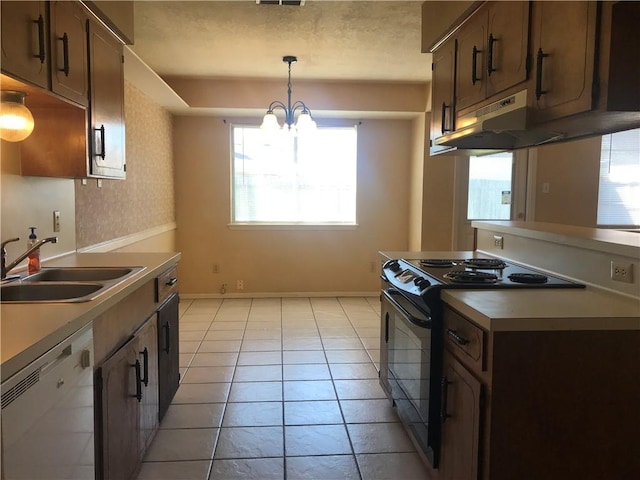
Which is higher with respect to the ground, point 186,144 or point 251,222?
point 186,144

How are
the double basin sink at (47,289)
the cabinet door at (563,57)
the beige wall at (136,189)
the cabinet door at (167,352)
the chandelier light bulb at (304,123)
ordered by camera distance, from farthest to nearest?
the chandelier light bulb at (304,123), the beige wall at (136,189), the cabinet door at (167,352), the double basin sink at (47,289), the cabinet door at (563,57)

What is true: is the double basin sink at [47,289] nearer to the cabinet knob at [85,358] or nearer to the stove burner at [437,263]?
the cabinet knob at [85,358]

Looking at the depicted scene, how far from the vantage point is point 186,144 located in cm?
546

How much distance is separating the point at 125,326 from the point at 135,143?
102 inches

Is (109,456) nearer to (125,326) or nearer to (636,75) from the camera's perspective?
(125,326)

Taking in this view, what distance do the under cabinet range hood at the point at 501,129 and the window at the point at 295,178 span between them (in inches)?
116

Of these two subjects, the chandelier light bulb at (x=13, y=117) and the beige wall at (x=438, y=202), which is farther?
the beige wall at (x=438, y=202)

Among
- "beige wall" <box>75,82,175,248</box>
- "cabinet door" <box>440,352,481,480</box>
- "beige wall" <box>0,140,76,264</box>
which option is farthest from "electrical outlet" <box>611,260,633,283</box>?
"beige wall" <box>75,82,175,248</box>

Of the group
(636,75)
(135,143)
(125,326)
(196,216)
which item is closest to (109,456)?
(125,326)

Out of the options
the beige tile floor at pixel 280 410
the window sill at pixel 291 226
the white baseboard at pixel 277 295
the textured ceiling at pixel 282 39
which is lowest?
the beige tile floor at pixel 280 410

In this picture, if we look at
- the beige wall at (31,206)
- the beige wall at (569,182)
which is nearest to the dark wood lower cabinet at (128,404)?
the beige wall at (31,206)

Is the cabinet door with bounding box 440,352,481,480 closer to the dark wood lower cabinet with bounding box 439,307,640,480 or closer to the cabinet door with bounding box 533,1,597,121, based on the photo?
the dark wood lower cabinet with bounding box 439,307,640,480

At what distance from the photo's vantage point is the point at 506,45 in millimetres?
2141

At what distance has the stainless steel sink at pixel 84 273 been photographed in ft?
7.21
